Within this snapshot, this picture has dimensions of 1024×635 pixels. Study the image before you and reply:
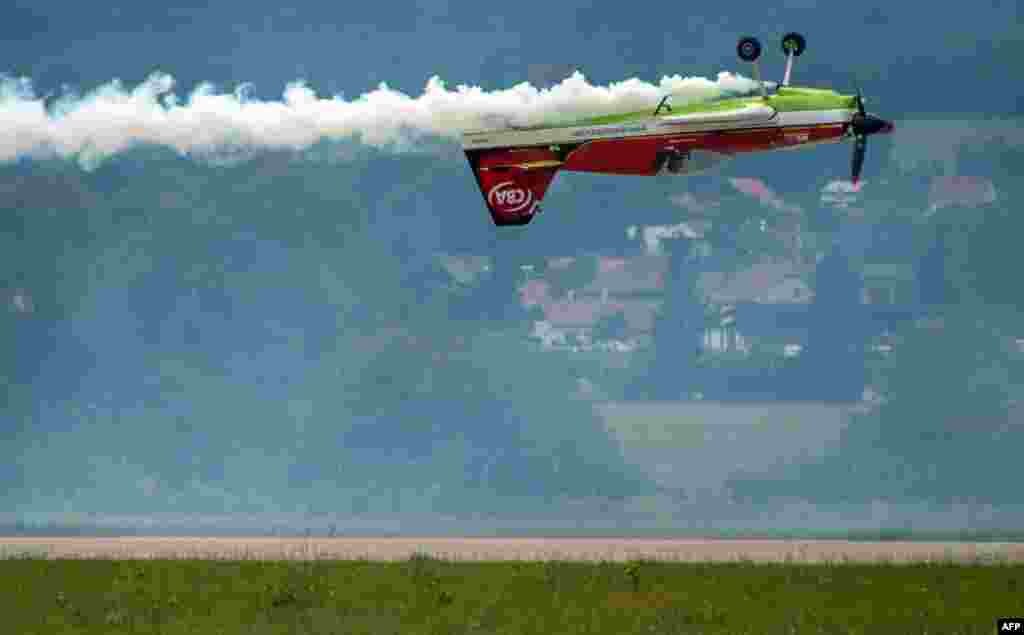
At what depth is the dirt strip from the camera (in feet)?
59.0

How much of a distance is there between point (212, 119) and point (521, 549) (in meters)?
5.34

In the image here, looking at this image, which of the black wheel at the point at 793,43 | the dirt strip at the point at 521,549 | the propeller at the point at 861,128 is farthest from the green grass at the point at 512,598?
the black wheel at the point at 793,43

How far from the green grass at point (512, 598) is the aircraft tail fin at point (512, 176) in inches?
129

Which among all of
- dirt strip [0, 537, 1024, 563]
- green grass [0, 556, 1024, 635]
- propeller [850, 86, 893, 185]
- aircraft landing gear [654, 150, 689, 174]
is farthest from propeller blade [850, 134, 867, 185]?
green grass [0, 556, 1024, 635]

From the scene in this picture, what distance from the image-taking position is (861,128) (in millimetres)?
18062

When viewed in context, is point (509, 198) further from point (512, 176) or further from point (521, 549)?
point (521, 549)

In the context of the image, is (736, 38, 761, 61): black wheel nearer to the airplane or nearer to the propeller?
the airplane

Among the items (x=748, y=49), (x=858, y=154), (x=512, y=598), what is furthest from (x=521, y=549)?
(x=748, y=49)

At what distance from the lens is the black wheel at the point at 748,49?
18.3m

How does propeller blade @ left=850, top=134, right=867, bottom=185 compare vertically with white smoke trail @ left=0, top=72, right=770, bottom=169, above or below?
below

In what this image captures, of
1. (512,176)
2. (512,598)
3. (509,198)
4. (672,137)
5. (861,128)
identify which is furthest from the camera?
(509,198)

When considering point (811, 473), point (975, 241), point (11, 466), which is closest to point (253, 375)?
point (11, 466)

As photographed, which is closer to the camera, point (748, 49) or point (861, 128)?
point (861, 128)

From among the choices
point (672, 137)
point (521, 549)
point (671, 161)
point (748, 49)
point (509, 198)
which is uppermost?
point (748, 49)
